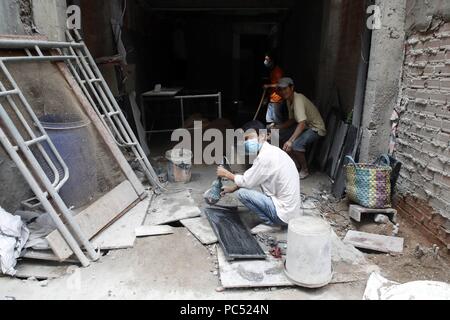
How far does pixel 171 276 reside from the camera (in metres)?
3.23

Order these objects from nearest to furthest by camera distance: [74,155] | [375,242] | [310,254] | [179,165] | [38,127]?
[310,254]
[38,127]
[375,242]
[74,155]
[179,165]

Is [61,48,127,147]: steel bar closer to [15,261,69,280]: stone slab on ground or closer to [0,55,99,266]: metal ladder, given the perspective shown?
[0,55,99,266]: metal ladder

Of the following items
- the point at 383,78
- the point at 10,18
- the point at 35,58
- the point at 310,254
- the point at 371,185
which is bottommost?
the point at 310,254

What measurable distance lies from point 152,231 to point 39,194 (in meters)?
1.24

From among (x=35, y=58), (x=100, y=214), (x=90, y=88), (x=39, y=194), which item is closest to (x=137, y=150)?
(x=90, y=88)

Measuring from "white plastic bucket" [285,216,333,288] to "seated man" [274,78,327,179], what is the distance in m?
2.82

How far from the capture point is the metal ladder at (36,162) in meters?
3.17

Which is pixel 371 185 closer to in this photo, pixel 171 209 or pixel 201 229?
pixel 201 229

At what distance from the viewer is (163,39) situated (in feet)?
39.4

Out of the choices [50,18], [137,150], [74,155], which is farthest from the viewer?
[137,150]

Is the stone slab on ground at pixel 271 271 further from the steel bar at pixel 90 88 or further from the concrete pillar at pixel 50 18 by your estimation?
the concrete pillar at pixel 50 18

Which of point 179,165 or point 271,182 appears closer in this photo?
point 271,182

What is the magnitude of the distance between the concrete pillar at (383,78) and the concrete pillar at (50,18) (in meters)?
3.96

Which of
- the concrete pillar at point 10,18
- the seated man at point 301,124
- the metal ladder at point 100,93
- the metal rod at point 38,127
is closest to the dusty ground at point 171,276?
the metal rod at point 38,127
